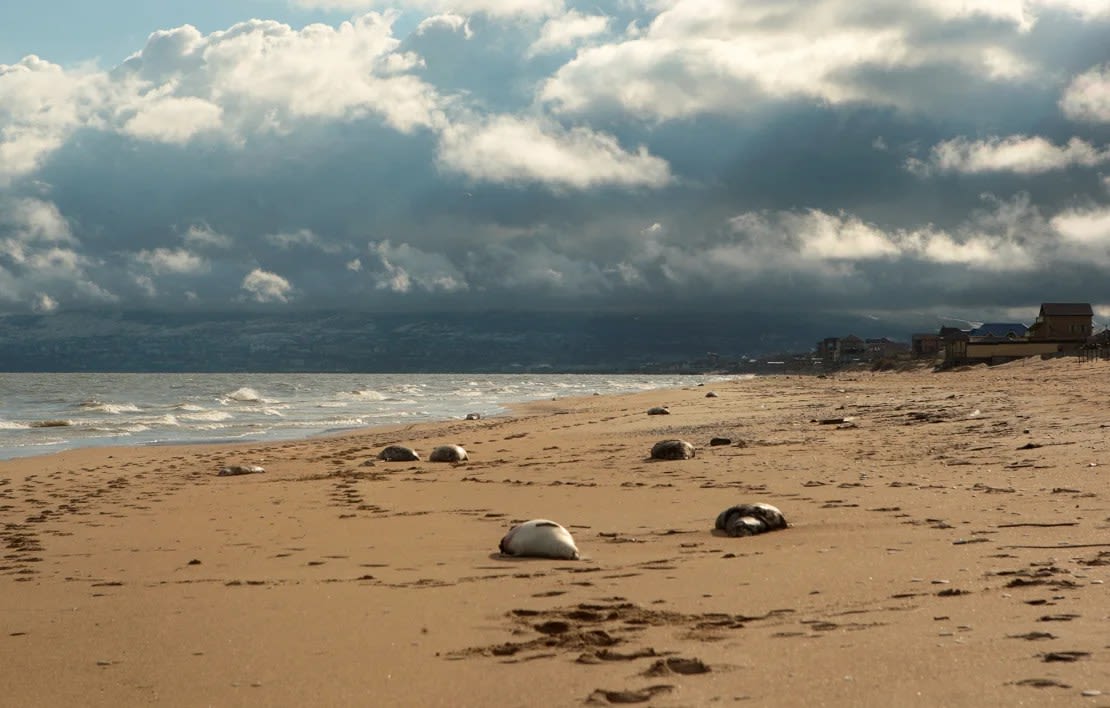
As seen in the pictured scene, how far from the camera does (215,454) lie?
23578 mm

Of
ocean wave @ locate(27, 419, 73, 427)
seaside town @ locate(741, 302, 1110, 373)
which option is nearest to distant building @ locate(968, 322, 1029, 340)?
seaside town @ locate(741, 302, 1110, 373)

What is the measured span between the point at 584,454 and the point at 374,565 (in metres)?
10.7

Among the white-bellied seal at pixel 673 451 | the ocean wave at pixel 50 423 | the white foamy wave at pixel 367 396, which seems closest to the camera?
the white-bellied seal at pixel 673 451

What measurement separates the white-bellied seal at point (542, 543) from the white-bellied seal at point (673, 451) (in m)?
8.02

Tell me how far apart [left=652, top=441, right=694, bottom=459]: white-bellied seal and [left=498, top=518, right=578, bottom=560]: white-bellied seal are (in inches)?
316

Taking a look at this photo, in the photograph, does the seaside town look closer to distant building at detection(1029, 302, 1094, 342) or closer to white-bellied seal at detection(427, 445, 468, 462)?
distant building at detection(1029, 302, 1094, 342)

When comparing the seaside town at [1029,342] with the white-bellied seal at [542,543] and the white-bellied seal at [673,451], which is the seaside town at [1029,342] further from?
the white-bellied seal at [542,543]

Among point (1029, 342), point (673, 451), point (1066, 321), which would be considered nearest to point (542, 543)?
point (673, 451)

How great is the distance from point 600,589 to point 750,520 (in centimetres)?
239

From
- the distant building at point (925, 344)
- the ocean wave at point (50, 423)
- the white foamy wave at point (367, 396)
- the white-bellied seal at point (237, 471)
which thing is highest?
the distant building at point (925, 344)

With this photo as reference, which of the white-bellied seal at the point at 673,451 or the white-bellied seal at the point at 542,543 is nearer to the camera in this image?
the white-bellied seal at the point at 542,543

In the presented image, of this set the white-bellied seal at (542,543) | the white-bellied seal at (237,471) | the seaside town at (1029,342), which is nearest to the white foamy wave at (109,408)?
the white-bellied seal at (237,471)

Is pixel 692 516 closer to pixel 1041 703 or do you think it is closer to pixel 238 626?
pixel 238 626

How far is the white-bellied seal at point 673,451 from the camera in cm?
1599
